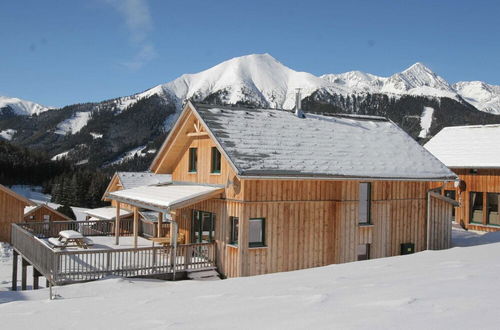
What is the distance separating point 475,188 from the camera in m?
27.4

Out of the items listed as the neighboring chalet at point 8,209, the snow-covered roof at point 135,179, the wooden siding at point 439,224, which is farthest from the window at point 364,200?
the snow-covered roof at point 135,179

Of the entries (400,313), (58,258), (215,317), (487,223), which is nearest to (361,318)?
(400,313)

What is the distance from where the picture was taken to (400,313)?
21.1 feet

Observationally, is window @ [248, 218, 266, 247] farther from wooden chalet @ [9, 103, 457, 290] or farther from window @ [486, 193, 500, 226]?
window @ [486, 193, 500, 226]

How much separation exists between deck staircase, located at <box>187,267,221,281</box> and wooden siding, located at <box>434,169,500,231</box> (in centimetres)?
1596

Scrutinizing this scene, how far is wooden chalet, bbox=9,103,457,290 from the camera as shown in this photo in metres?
16.0

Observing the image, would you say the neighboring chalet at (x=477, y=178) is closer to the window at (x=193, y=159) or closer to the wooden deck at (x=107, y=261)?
the window at (x=193, y=159)

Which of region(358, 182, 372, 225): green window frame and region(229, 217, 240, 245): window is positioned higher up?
region(358, 182, 372, 225): green window frame

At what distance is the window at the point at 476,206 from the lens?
2759cm

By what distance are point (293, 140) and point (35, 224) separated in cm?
1282

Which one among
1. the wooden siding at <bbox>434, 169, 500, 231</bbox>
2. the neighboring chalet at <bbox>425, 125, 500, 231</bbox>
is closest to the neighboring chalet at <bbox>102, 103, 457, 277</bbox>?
the neighboring chalet at <bbox>425, 125, 500, 231</bbox>

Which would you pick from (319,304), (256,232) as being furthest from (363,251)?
(319,304)

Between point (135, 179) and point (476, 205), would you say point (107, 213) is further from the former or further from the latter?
point (476, 205)

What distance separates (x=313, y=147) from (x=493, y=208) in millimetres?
14214
